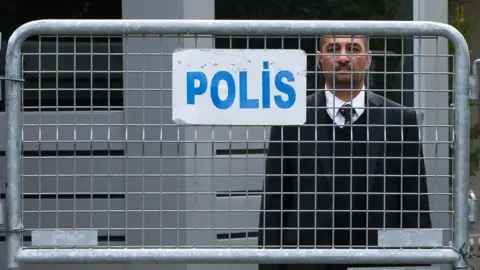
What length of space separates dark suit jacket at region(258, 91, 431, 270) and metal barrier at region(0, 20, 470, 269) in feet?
0.14

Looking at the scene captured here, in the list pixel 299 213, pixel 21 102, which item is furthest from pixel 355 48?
pixel 21 102

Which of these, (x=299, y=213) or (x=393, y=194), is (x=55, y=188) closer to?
(x=299, y=213)

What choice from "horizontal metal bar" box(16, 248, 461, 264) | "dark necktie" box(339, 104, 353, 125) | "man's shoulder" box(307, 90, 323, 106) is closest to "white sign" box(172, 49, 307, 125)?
"man's shoulder" box(307, 90, 323, 106)

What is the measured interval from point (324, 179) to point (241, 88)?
50 cm

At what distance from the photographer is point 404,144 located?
151 inches

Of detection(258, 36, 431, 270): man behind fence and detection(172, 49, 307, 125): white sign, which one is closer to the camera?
detection(172, 49, 307, 125): white sign

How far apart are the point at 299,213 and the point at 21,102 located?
3.65 feet

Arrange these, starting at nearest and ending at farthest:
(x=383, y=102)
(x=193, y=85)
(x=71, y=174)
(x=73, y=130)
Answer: (x=193, y=85) → (x=71, y=174) → (x=383, y=102) → (x=73, y=130)

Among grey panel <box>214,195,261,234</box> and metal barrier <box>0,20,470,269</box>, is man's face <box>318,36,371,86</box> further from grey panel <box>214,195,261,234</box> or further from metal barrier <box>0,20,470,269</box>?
grey panel <box>214,195,261,234</box>

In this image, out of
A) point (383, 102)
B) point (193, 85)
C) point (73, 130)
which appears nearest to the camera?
point (193, 85)

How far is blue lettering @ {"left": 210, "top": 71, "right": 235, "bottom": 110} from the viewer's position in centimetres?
362

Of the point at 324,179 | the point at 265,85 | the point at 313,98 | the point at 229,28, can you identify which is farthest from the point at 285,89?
the point at 324,179

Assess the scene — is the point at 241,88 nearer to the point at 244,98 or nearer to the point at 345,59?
the point at 244,98

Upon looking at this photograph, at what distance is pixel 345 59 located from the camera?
382cm
